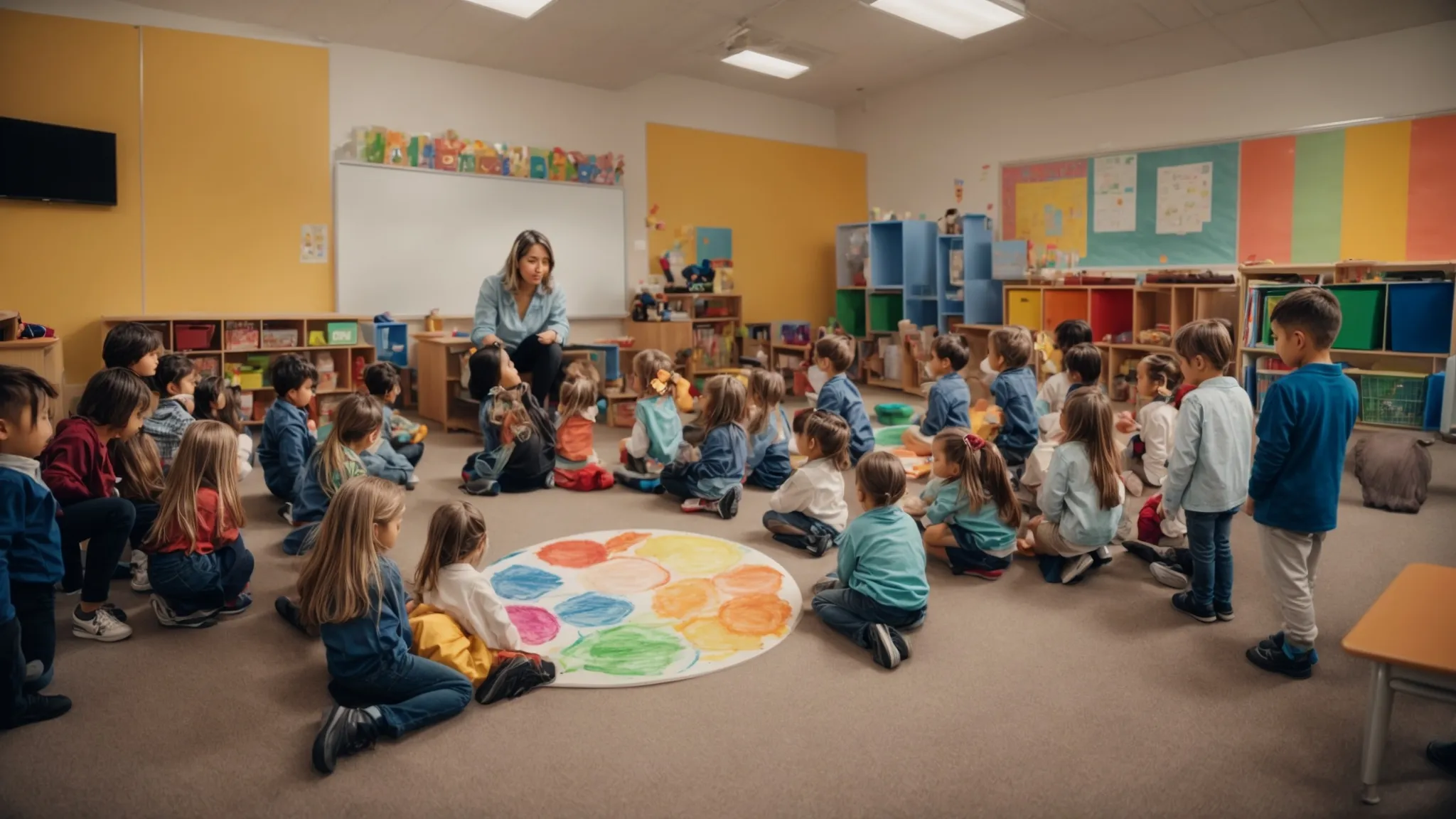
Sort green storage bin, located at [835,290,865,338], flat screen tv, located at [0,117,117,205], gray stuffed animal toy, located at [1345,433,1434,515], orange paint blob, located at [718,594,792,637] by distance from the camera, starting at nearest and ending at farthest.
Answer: orange paint blob, located at [718,594,792,637]
gray stuffed animal toy, located at [1345,433,1434,515]
flat screen tv, located at [0,117,117,205]
green storage bin, located at [835,290,865,338]

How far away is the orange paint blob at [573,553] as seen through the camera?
359cm

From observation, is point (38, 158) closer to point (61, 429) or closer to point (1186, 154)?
point (61, 429)

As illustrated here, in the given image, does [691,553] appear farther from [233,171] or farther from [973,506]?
[233,171]

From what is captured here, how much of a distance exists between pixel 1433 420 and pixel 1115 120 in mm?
3873

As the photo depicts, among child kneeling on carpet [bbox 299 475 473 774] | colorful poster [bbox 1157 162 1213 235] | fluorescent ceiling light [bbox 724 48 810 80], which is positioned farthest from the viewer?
fluorescent ceiling light [bbox 724 48 810 80]

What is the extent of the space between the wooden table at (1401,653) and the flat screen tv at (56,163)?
295 inches

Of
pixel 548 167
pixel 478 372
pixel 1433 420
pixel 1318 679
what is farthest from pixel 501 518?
pixel 1433 420

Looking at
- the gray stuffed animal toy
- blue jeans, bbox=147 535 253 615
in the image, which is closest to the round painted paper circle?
blue jeans, bbox=147 535 253 615

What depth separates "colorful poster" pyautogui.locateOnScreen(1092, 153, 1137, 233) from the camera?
8125 mm

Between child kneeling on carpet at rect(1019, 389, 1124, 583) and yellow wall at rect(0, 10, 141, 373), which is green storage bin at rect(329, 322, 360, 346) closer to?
yellow wall at rect(0, 10, 141, 373)

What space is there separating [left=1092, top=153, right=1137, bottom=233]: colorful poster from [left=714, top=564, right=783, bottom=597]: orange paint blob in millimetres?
6242

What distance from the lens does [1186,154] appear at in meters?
7.74

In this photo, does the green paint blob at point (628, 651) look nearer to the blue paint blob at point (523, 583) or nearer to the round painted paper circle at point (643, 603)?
the round painted paper circle at point (643, 603)

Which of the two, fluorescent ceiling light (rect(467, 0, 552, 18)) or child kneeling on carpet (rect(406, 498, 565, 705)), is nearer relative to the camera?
child kneeling on carpet (rect(406, 498, 565, 705))
